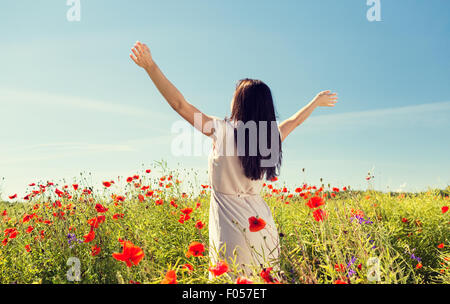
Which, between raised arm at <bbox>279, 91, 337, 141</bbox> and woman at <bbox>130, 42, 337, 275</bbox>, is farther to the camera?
raised arm at <bbox>279, 91, 337, 141</bbox>

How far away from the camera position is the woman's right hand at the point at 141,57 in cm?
249

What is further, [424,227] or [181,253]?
[424,227]

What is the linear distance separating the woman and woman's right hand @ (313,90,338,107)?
3.58ft

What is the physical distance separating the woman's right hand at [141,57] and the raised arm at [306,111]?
4.38ft

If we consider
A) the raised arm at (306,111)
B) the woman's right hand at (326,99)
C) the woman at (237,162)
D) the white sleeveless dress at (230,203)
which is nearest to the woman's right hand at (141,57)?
the woman at (237,162)

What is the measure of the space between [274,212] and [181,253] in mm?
1635

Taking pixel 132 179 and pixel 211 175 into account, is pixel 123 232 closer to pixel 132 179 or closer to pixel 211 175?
pixel 132 179

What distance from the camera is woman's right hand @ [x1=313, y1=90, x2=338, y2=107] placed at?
355 centimetres

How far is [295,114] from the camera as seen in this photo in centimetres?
329

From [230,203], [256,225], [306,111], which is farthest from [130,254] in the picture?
[306,111]

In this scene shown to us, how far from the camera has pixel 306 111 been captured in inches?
132

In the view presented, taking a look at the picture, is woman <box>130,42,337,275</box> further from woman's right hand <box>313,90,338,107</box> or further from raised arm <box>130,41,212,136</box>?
woman's right hand <box>313,90,338,107</box>

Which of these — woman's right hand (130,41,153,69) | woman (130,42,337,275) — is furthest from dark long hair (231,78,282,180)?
woman's right hand (130,41,153,69)
